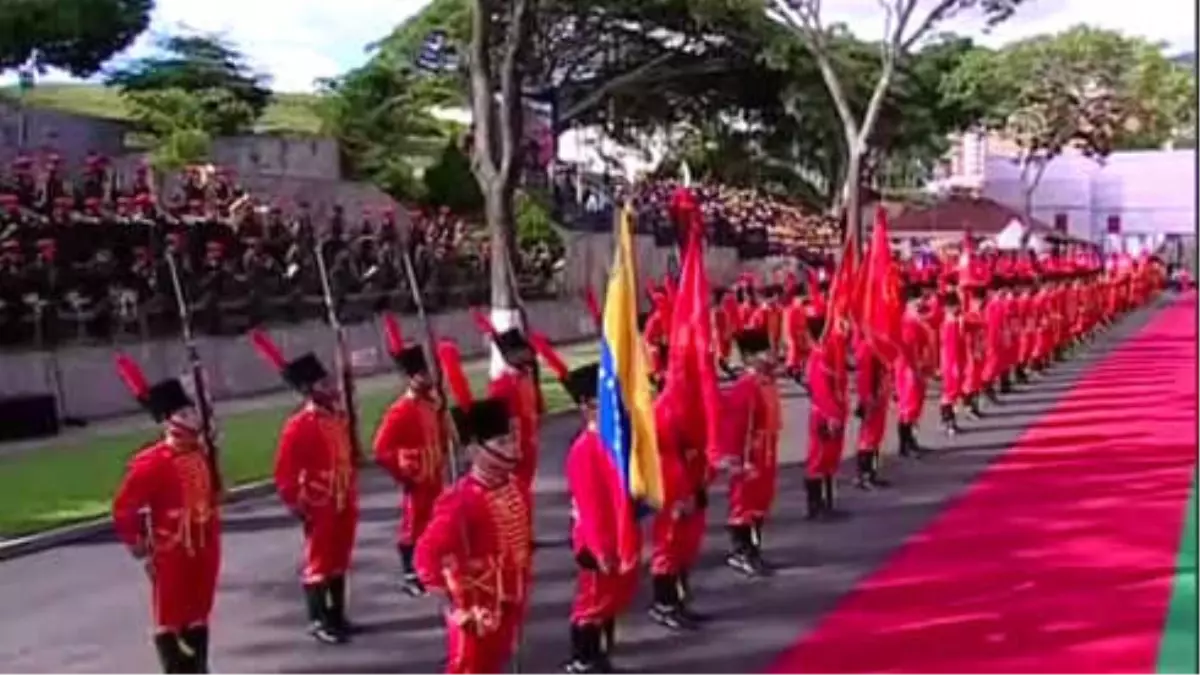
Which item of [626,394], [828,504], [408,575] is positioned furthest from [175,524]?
[828,504]

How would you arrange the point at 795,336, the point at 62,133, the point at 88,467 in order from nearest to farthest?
the point at 88,467
the point at 795,336
the point at 62,133

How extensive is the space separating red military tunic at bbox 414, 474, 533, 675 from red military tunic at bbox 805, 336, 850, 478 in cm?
615

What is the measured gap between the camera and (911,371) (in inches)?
628

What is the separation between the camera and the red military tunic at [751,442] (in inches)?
410

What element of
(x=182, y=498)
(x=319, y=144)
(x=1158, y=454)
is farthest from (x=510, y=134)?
(x=319, y=144)

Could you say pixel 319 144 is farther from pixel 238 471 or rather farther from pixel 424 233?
pixel 238 471

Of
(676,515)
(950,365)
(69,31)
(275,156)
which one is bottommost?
(950,365)

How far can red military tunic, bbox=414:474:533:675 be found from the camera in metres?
6.48

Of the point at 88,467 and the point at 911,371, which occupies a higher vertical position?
the point at 911,371

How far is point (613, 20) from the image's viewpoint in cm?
4544

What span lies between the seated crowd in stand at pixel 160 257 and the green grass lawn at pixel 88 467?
1.67 m

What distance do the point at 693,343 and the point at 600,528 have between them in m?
1.99

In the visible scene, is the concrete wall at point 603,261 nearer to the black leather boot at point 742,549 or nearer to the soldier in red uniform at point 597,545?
the black leather boot at point 742,549

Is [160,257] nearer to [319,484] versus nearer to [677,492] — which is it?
[319,484]
